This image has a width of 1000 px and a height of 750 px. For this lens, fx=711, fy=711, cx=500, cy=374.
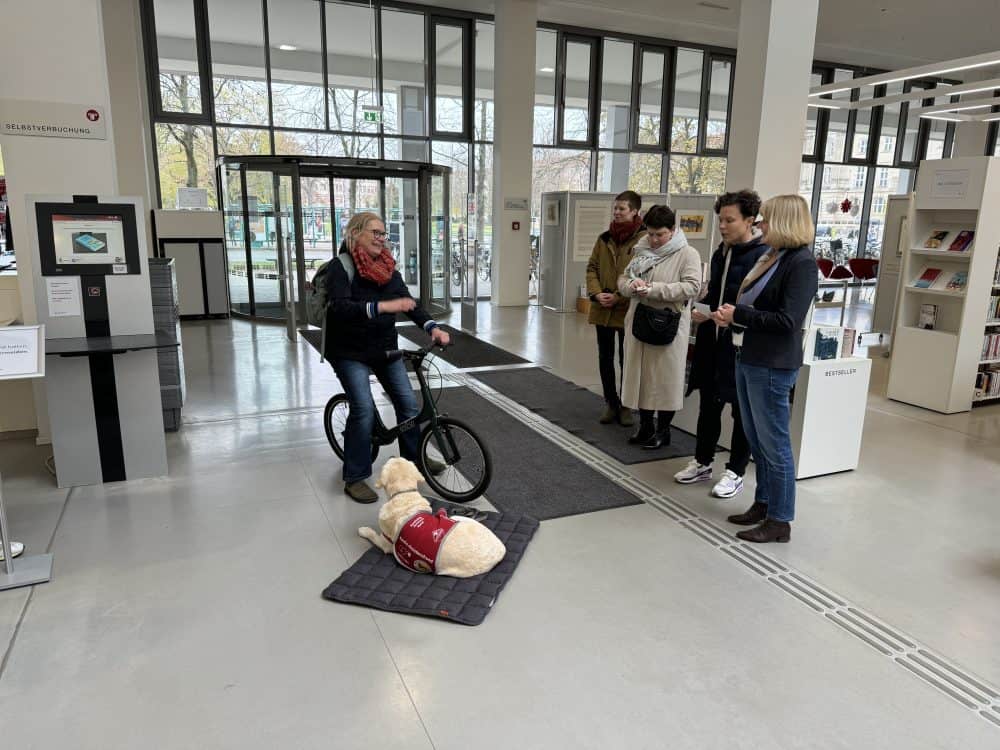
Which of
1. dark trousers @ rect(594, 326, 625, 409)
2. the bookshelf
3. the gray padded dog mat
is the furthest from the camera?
the bookshelf

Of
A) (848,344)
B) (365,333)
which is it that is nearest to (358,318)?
(365,333)

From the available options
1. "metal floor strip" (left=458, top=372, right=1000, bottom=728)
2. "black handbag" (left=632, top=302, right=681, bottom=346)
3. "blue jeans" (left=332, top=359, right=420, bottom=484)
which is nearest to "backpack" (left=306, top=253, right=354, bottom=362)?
"blue jeans" (left=332, top=359, right=420, bottom=484)

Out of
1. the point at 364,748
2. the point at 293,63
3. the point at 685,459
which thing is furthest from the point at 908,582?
the point at 293,63

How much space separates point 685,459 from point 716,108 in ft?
37.7

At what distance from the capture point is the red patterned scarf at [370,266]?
3531 millimetres

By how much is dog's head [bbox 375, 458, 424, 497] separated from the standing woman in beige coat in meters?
1.68

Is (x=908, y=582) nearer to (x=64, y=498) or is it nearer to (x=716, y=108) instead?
(x=64, y=498)

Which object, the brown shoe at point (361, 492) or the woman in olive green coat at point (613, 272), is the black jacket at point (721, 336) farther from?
the brown shoe at point (361, 492)

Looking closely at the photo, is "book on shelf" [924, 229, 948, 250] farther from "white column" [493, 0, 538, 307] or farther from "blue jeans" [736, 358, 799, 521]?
"white column" [493, 0, 538, 307]

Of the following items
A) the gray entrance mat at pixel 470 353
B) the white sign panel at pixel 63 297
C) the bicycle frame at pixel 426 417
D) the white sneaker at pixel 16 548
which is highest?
the white sign panel at pixel 63 297

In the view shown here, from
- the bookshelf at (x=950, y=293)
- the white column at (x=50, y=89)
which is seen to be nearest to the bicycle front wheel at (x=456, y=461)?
the white column at (x=50, y=89)

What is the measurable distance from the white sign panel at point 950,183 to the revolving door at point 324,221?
240 inches

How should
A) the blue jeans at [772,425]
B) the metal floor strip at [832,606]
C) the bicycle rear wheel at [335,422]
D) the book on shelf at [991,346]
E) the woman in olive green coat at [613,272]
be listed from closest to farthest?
the metal floor strip at [832,606]
the blue jeans at [772,425]
the bicycle rear wheel at [335,422]
the woman in olive green coat at [613,272]
the book on shelf at [991,346]

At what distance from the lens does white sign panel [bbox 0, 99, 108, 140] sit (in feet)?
13.5
